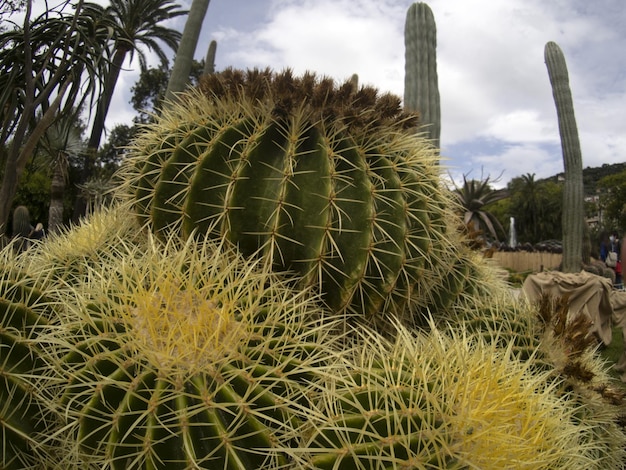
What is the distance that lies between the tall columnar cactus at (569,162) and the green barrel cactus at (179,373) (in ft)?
39.4

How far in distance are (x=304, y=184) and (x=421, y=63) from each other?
5.27 metres

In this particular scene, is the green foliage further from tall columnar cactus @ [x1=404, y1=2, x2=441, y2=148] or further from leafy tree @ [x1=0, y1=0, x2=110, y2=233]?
leafy tree @ [x1=0, y1=0, x2=110, y2=233]

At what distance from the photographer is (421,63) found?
6418 mm

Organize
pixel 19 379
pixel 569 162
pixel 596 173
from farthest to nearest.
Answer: pixel 596 173 < pixel 569 162 < pixel 19 379

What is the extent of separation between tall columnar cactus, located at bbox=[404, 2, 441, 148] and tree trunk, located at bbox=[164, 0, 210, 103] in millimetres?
2503

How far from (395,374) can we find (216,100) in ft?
3.88

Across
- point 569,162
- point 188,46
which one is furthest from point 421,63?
point 569,162

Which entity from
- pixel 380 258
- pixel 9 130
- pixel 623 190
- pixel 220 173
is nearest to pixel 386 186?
pixel 380 258

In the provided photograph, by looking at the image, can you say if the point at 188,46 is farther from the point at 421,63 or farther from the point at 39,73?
the point at 421,63

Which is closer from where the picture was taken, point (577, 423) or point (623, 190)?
point (577, 423)

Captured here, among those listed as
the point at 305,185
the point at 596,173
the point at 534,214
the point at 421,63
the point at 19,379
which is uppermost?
the point at 596,173

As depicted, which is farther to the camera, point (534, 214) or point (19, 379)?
point (534, 214)

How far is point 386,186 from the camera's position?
72.4 inches

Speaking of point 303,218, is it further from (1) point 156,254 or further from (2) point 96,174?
(2) point 96,174
